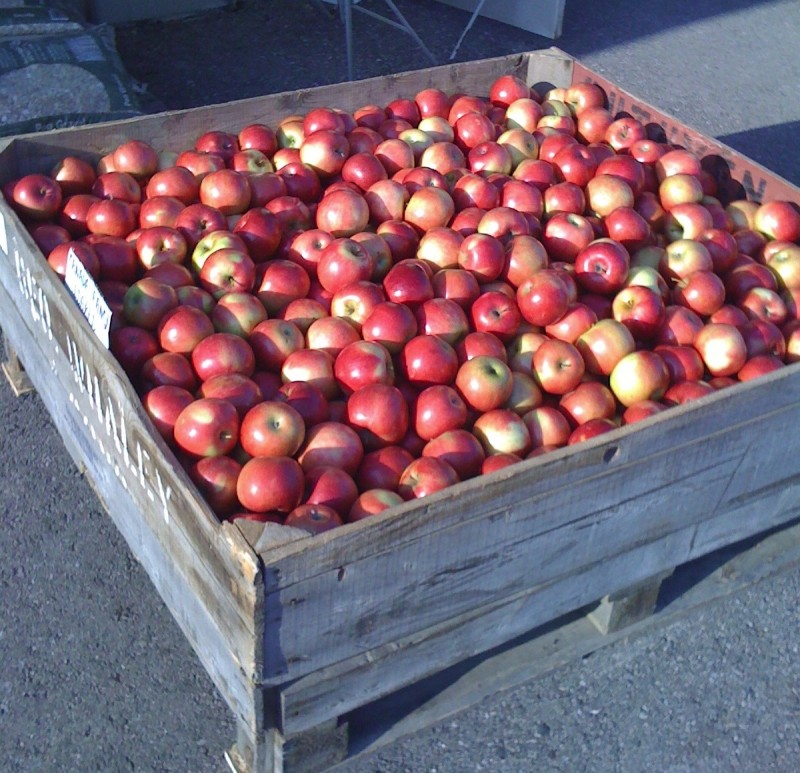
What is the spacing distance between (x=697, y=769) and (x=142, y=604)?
5.11 feet

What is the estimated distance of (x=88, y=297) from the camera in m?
2.35

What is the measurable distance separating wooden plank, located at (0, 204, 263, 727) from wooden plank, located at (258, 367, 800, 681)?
0.09m

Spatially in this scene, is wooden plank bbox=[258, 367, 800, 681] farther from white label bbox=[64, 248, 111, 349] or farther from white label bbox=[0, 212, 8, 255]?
white label bbox=[0, 212, 8, 255]

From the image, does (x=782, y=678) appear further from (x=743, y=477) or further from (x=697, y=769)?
(x=743, y=477)

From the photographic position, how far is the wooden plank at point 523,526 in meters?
1.85

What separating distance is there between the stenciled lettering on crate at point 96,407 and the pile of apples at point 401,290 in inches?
3.6

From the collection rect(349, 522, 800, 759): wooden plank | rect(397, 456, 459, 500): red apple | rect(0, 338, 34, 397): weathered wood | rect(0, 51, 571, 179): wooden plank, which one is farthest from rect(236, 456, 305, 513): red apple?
rect(0, 338, 34, 397): weathered wood

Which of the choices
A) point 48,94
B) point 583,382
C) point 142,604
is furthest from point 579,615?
point 48,94

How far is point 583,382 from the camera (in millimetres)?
2570

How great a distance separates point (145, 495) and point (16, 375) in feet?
5.08

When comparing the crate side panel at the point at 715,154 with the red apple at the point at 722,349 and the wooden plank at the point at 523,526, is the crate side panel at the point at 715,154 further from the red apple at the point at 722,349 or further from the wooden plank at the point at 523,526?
the wooden plank at the point at 523,526

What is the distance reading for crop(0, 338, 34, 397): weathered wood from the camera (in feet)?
11.3

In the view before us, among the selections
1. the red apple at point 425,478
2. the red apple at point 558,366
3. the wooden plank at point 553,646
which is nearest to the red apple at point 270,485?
the red apple at point 425,478

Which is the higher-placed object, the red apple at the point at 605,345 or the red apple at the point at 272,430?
the red apple at the point at 272,430
